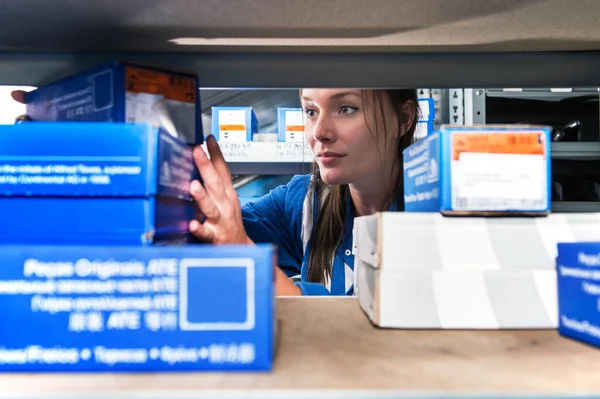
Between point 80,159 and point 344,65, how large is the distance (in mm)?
449

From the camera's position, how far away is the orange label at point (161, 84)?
1.83 ft

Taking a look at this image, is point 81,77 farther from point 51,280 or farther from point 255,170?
point 255,170

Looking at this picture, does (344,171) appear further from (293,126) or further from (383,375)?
(383,375)

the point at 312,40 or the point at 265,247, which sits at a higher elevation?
the point at 312,40

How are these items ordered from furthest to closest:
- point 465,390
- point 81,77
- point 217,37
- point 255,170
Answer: point 255,170
point 217,37
point 81,77
point 465,390

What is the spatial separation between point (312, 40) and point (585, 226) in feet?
1.46

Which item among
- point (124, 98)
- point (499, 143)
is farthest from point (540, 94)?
point (124, 98)

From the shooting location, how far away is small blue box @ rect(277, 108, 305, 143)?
6.28ft

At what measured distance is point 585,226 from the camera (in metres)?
0.60

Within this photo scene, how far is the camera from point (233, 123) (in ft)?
6.37

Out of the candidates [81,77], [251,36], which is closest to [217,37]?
[251,36]

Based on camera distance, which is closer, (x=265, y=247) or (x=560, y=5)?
(x=265, y=247)

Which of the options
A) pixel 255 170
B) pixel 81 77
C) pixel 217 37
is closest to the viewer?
pixel 81 77

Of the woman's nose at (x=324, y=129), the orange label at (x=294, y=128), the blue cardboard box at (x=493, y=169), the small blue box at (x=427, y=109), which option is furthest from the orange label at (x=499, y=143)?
the orange label at (x=294, y=128)
